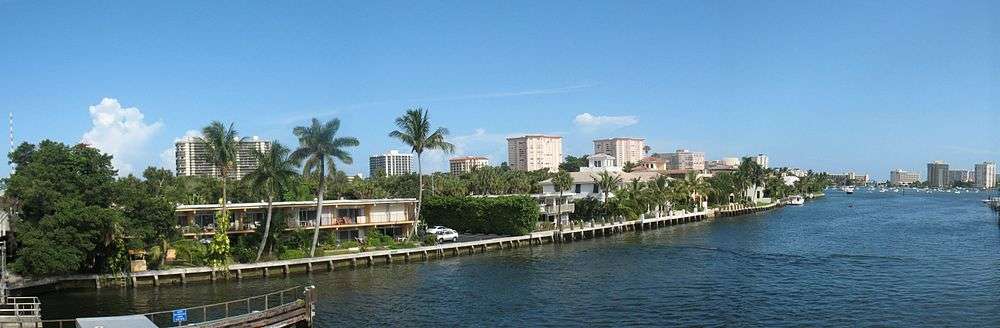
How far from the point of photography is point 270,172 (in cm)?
6078

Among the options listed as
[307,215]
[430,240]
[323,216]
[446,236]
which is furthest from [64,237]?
[446,236]

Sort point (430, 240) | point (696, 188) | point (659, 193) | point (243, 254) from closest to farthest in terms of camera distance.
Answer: point (243, 254) < point (430, 240) < point (659, 193) < point (696, 188)

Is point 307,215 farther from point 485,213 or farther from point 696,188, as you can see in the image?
point 696,188

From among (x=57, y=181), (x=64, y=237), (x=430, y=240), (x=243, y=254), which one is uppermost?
(x=57, y=181)

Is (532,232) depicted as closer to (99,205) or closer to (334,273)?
(334,273)

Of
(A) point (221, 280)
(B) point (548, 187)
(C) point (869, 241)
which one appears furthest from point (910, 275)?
(B) point (548, 187)

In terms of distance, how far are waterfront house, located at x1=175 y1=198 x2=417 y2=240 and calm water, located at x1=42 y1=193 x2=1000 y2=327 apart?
11144 millimetres

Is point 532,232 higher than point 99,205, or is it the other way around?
point 99,205

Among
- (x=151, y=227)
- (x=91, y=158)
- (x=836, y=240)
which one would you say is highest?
(x=91, y=158)

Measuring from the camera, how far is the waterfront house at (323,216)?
2645 inches

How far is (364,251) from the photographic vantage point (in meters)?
66.9

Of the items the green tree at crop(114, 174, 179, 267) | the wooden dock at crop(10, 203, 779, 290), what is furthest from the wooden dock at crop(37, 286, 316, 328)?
the green tree at crop(114, 174, 179, 267)

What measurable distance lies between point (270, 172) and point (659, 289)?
107ft

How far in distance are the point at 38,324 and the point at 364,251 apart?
117 feet
